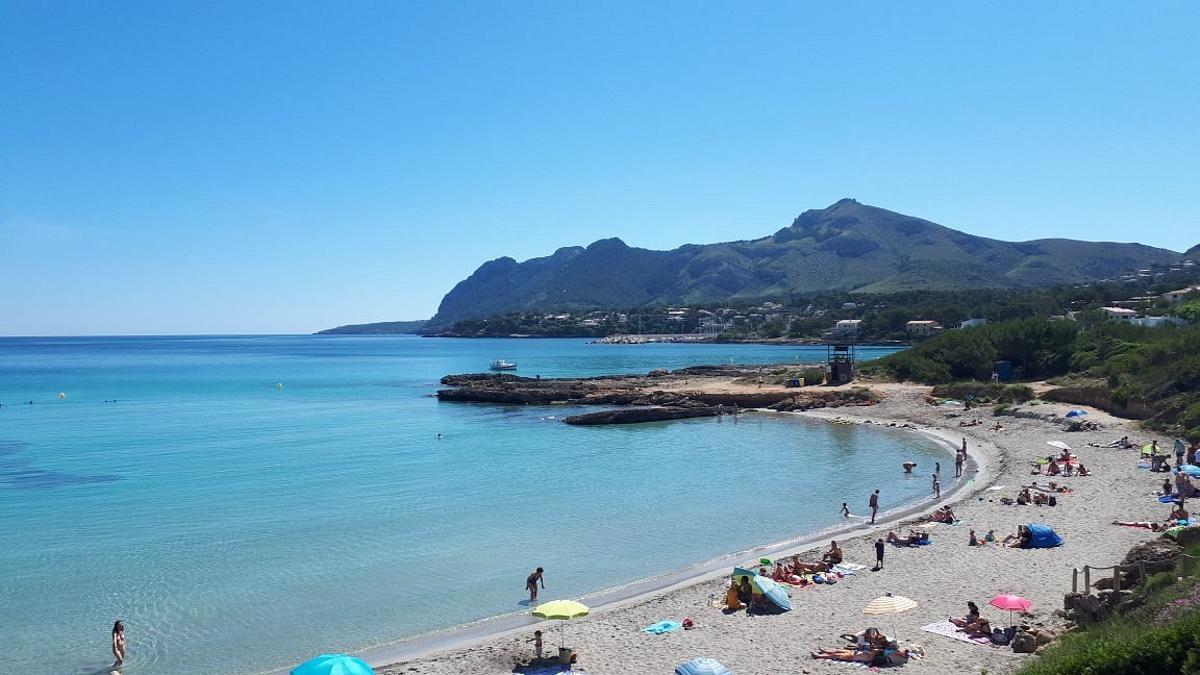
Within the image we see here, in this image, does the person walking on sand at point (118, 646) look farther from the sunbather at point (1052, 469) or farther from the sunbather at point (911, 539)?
the sunbather at point (1052, 469)

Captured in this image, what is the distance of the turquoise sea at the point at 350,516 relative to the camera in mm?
17406

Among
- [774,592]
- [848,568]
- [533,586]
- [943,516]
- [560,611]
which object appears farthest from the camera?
[943,516]

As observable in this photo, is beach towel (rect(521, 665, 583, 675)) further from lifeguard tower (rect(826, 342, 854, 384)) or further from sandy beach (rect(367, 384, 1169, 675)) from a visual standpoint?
lifeguard tower (rect(826, 342, 854, 384))

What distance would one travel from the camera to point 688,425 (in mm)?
52531

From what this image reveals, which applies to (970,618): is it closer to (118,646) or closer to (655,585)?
(655,585)

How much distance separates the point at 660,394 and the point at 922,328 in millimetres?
92245

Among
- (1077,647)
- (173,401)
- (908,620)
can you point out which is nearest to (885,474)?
(908,620)

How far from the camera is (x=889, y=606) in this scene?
52.4 ft

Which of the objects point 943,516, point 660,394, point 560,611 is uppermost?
point 660,394

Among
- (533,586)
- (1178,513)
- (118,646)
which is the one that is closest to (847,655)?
(533,586)

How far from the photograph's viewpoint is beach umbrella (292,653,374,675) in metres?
11.7

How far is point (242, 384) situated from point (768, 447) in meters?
70.0

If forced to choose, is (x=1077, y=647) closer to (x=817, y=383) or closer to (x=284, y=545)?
(x=284, y=545)

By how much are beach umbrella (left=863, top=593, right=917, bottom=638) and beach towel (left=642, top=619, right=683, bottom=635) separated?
3.76 metres
